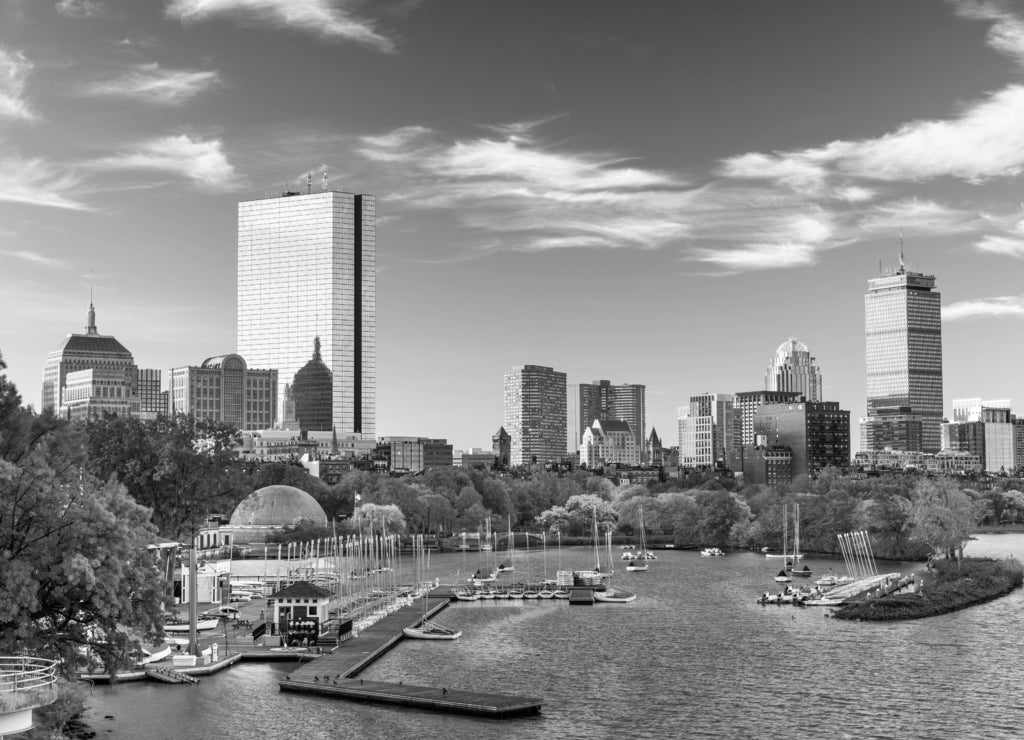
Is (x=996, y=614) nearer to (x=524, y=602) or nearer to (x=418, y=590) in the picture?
(x=524, y=602)

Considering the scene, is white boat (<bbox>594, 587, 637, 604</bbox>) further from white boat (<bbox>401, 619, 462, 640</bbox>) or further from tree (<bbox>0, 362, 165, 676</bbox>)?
tree (<bbox>0, 362, 165, 676</bbox>)

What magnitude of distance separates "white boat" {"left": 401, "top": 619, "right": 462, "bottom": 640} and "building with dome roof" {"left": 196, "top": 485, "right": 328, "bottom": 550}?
89.9 meters

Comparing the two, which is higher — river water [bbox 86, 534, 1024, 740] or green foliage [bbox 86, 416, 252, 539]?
green foliage [bbox 86, 416, 252, 539]

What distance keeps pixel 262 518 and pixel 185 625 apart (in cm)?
9774

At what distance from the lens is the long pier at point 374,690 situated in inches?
2736

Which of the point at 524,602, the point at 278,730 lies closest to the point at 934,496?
the point at 524,602

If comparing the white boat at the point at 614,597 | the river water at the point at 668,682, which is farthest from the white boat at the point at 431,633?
the white boat at the point at 614,597

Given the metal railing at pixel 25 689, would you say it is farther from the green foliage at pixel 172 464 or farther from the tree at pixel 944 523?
the tree at pixel 944 523

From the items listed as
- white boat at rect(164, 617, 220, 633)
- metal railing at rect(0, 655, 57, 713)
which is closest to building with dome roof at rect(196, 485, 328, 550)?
white boat at rect(164, 617, 220, 633)

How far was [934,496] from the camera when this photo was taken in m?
153

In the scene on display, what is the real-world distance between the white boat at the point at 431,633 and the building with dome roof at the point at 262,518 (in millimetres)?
89931

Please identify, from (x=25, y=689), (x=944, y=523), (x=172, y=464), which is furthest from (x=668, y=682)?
(x=944, y=523)

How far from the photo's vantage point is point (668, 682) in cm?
7825

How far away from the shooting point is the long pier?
6950 cm
